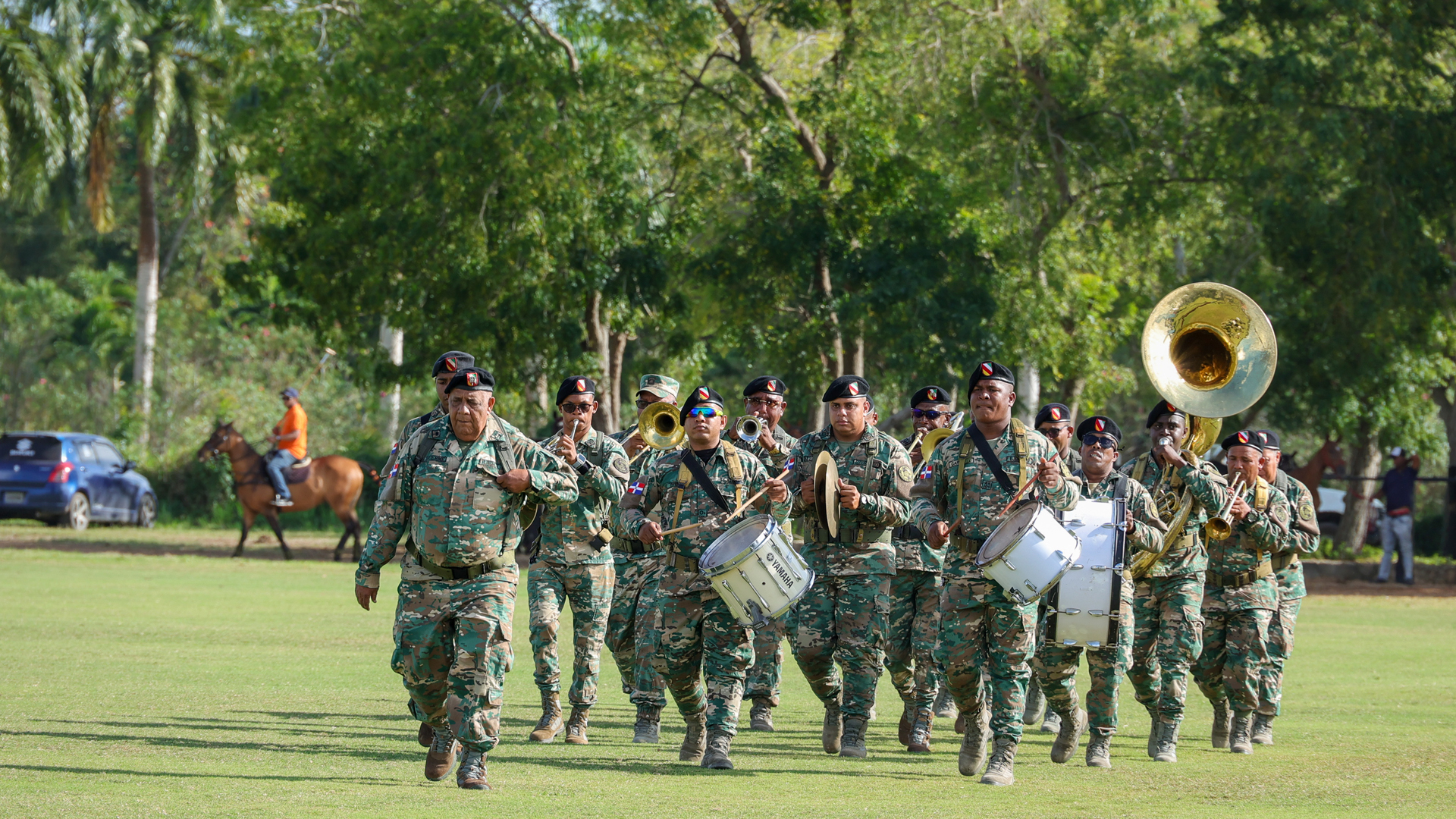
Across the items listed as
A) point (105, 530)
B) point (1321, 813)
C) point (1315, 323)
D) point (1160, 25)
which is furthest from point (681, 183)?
point (1321, 813)

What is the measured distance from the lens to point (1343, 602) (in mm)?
22250

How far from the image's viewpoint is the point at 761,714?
11.0 meters

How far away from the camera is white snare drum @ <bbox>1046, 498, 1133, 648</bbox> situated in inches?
347

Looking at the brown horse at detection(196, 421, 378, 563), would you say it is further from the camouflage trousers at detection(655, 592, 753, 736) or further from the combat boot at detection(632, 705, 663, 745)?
the camouflage trousers at detection(655, 592, 753, 736)

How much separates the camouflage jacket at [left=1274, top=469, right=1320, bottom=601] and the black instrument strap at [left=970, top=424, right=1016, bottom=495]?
2752 millimetres

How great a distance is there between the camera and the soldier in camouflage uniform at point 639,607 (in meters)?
9.90

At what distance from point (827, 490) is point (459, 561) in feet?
7.76

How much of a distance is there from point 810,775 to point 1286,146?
56.7 feet

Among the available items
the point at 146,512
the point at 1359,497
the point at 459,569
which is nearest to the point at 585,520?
the point at 459,569

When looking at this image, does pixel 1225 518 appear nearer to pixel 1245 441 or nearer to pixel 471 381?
pixel 1245 441

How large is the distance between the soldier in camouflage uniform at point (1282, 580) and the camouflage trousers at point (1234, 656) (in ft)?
0.32

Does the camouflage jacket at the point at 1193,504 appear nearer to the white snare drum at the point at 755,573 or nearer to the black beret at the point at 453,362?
the white snare drum at the point at 755,573

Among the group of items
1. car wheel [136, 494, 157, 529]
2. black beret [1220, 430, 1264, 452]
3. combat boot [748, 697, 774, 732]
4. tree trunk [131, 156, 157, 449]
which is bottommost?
car wheel [136, 494, 157, 529]

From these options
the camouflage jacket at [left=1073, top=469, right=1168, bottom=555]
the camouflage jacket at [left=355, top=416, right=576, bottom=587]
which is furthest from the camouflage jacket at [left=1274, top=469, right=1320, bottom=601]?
the camouflage jacket at [left=355, top=416, right=576, bottom=587]
